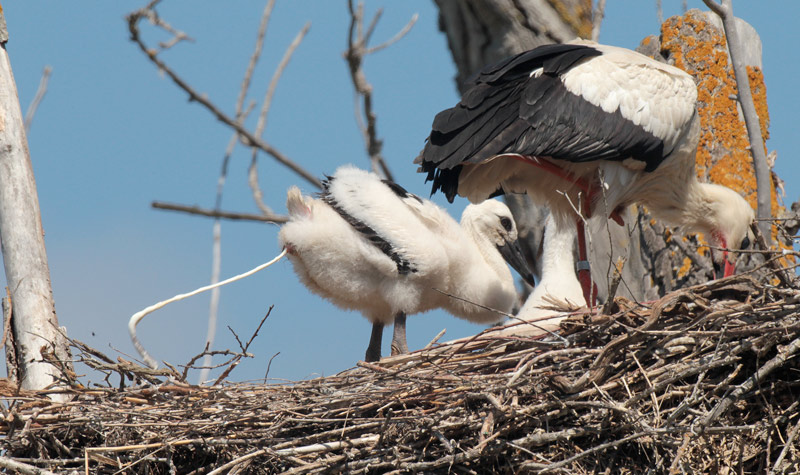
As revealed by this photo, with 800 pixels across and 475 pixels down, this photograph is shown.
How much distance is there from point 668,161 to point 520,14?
181 centimetres

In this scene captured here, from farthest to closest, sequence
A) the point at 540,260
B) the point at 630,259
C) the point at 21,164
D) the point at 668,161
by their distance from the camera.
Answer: the point at 540,260 → the point at 630,259 → the point at 668,161 → the point at 21,164

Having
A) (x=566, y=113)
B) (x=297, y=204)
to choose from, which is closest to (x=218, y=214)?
(x=297, y=204)

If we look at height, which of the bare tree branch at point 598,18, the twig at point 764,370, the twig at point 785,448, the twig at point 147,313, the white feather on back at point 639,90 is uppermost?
the bare tree branch at point 598,18

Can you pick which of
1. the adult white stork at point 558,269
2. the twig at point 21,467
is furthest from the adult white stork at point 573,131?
the twig at point 21,467

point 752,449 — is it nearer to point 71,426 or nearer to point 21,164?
point 71,426

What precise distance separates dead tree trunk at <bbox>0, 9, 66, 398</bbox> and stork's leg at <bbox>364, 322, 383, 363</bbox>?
2238 mm

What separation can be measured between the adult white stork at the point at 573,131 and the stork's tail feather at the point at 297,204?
2.58ft

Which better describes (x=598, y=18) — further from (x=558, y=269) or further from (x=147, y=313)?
(x=147, y=313)

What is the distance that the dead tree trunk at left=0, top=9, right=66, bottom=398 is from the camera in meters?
5.26

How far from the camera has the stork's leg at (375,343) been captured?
23.0 ft

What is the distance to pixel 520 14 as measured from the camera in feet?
25.0

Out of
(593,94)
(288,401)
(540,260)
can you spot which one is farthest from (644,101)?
(288,401)

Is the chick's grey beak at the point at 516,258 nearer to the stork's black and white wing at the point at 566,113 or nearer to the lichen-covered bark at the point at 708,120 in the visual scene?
the lichen-covered bark at the point at 708,120

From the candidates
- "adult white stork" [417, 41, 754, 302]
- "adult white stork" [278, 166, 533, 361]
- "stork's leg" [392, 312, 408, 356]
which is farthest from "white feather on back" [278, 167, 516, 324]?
"adult white stork" [417, 41, 754, 302]
